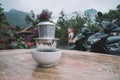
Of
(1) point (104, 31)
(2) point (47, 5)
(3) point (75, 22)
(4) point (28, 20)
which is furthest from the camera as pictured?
(4) point (28, 20)

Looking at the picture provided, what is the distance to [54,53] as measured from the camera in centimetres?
99

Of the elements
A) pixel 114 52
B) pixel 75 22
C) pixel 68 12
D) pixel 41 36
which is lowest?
pixel 114 52

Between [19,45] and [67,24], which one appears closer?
[19,45]

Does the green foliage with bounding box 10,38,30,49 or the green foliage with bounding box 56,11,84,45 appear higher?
the green foliage with bounding box 56,11,84,45

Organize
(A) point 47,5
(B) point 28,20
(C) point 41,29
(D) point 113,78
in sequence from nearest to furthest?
(D) point 113,78, (C) point 41,29, (A) point 47,5, (B) point 28,20

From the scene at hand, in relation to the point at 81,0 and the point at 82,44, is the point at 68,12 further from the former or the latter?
the point at 82,44

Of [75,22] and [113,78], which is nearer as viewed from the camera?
[113,78]

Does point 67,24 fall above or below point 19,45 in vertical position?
above

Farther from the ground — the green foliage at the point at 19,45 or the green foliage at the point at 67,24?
the green foliage at the point at 67,24

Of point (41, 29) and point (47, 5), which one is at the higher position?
point (47, 5)

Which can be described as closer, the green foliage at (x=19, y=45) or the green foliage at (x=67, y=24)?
the green foliage at (x=19, y=45)

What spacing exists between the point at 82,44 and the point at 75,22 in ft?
13.2

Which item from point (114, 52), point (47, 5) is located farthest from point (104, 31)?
point (47, 5)

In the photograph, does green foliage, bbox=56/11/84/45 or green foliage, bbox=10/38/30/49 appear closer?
green foliage, bbox=10/38/30/49
